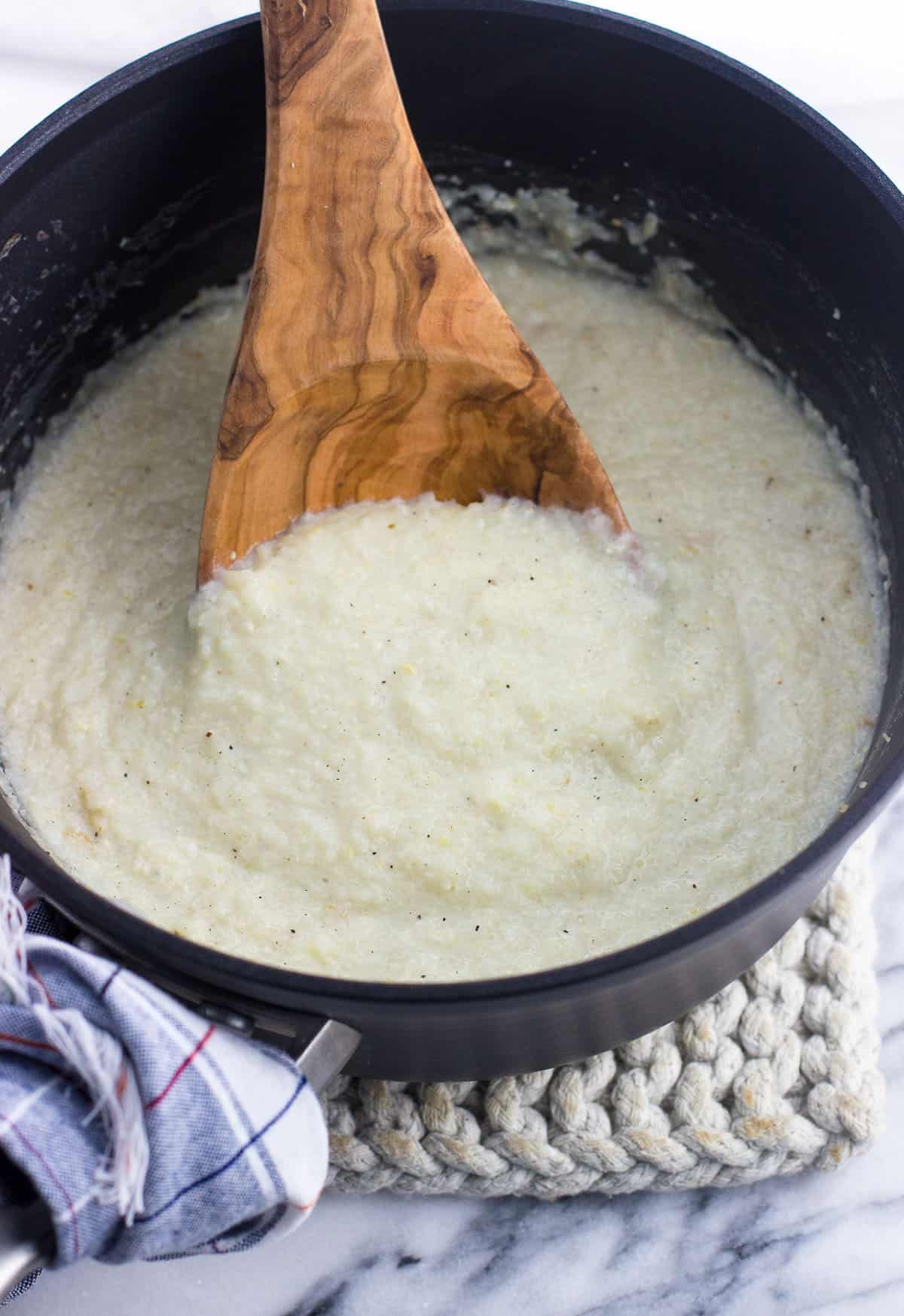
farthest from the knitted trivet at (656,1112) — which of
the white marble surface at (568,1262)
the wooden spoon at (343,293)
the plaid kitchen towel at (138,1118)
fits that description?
the wooden spoon at (343,293)

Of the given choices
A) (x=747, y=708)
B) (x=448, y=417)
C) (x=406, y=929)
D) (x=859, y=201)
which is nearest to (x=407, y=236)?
(x=448, y=417)

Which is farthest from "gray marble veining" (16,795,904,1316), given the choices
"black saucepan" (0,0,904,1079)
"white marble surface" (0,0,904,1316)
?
"black saucepan" (0,0,904,1079)

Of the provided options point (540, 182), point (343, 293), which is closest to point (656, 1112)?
point (343, 293)

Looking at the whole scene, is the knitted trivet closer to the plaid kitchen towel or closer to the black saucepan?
the black saucepan

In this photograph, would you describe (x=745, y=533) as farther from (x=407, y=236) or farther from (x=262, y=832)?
(x=262, y=832)

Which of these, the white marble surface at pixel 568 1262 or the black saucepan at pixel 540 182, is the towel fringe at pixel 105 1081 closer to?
the black saucepan at pixel 540 182

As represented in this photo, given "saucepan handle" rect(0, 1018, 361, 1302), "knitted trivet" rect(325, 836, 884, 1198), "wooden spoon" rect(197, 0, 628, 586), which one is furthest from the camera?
"wooden spoon" rect(197, 0, 628, 586)
